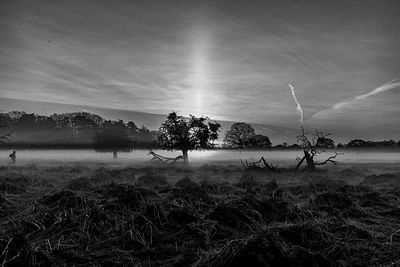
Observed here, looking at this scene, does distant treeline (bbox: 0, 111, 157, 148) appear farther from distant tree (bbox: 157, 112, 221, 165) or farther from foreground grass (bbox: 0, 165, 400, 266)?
foreground grass (bbox: 0, 165, 400, 266)

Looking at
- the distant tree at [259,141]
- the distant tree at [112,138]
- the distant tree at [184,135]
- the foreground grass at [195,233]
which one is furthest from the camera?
the distant tree at [259,141]

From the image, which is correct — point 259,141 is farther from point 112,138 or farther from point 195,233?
point 195,233

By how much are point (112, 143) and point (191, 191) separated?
5413 centimetres

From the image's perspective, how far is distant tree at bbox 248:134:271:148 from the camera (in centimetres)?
8746

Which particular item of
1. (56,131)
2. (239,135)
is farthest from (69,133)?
(239,135)

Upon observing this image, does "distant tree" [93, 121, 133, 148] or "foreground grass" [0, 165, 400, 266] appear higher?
"distant tree" [93, 121, 133, 148]

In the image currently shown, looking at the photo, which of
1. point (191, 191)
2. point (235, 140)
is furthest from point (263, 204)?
point (235, 140)

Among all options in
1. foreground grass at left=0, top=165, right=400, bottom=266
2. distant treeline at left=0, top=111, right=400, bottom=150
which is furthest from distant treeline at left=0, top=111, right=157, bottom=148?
foreground grass at left=0, top=165, right=400, bottom=266

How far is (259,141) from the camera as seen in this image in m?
90.0

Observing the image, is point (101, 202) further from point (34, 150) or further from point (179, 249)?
point (34, 150)

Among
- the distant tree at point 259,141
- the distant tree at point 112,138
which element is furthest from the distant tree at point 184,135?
the distant tree at point 259,141

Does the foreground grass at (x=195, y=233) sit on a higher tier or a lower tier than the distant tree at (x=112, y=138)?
lower

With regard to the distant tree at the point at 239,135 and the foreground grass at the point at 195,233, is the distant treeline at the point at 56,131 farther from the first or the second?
the foreground grass at the point at 195,233

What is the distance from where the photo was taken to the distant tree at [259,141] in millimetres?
87463
